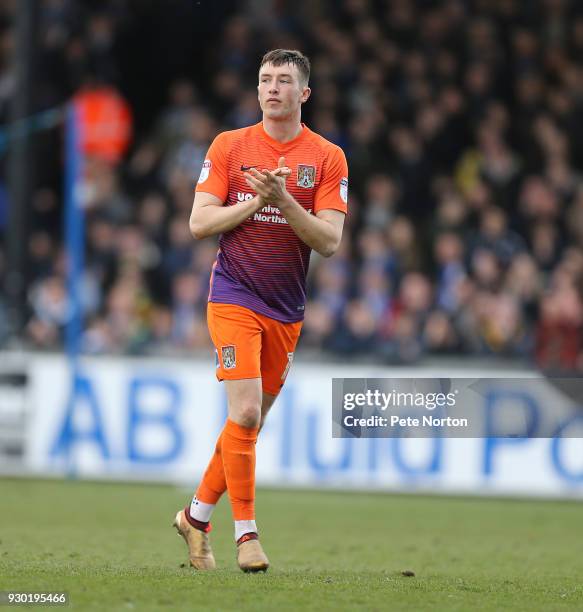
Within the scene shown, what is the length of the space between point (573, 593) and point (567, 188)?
1055 centimetres

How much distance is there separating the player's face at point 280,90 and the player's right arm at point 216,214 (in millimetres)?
515

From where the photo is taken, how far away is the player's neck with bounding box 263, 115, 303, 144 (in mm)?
7340

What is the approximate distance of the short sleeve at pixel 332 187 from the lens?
7289mm

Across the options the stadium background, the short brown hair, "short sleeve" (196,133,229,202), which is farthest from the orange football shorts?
the stadium background

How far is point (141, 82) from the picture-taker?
20734 mm

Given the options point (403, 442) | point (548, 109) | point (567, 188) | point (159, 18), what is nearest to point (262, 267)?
point (403, 442)

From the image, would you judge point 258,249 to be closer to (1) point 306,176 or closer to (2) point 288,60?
(1) point 306,176

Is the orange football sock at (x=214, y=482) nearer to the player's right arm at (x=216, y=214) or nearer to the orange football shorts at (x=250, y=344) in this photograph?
the orange football shorts at (x=250, y=344)

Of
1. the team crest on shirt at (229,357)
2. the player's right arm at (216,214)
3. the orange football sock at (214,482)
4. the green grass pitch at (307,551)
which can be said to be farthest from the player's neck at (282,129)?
the green grass pitch at (307,551)

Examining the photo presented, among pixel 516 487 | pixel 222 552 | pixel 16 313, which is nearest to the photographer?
pixel 222 552

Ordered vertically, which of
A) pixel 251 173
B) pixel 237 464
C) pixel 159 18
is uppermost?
pixel 159 18

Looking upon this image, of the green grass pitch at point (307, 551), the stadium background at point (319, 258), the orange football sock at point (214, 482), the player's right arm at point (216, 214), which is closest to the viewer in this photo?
the green grass pitch at point (307, 551)

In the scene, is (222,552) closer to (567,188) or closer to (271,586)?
(271,586)

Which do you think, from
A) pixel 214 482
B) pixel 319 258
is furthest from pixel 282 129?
pixel 319 258
